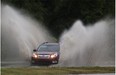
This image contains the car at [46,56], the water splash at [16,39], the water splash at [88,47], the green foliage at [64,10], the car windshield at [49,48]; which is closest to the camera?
the car at [46,56]

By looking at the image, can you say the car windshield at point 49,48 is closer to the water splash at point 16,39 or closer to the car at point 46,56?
the car at point 46,56

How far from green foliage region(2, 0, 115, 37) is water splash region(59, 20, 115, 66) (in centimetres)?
1847

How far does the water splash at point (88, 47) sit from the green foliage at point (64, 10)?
18.5 meters

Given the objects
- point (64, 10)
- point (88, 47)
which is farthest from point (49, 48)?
point (64, 10)

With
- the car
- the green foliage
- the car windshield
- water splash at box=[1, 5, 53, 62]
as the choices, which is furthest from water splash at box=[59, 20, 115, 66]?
the green foliage

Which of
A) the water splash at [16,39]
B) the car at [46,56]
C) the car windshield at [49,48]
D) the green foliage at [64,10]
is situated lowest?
the car at [46,56]

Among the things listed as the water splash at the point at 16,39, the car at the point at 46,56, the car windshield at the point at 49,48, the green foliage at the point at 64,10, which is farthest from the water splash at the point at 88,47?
the green foliage at the point at 64,10

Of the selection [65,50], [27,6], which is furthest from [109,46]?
[27,6]

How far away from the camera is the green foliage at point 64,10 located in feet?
173

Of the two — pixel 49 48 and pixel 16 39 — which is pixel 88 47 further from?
pixel 16 39

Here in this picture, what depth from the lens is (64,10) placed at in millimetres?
55750

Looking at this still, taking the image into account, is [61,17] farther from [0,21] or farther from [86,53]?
[86,53]

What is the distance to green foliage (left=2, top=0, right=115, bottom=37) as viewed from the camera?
52.9 metres

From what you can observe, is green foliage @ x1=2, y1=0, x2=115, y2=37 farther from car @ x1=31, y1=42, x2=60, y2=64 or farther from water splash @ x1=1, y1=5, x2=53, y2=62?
car @ x1=31, y1=42, x2=60, y2=64
